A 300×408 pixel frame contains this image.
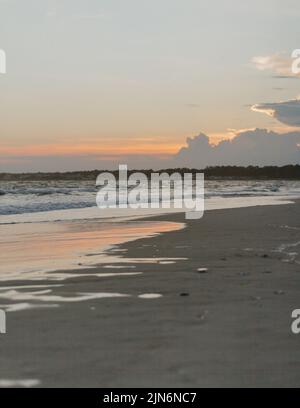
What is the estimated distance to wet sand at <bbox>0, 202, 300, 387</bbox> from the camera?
3.58 m

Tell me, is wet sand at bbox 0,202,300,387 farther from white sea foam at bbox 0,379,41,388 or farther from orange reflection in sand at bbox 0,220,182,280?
orange reflection in sand at bbox 0,220,182,280

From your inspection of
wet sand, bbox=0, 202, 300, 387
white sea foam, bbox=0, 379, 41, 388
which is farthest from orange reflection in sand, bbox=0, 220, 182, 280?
white sea foam, bbox=0, 379, 41, 388

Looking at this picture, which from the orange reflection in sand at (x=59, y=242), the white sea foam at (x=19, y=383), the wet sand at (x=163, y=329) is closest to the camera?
the white sea foam at (x=19, y=383)

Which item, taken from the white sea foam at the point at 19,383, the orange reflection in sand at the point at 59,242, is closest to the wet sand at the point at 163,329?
the white sea foam at the point at 19,383

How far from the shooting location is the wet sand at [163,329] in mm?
3582

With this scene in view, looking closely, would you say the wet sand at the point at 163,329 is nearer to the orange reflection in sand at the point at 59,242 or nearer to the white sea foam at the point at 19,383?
the white sea foam at the point at 19,383

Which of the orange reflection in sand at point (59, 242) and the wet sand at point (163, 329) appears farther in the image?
the orange reflection in sand at point (59, 242)

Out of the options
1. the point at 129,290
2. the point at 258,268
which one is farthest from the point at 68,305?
the point at 258,268

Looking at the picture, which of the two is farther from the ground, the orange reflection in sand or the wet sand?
the wet sand

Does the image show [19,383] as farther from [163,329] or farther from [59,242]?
[59,242]

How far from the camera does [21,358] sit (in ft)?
12.8
